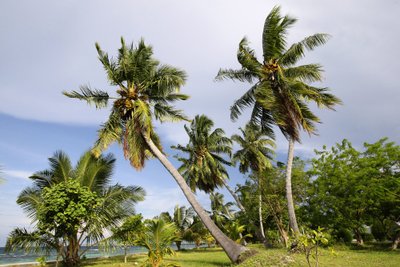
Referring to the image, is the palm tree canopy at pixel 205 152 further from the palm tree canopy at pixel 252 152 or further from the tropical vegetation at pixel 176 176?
the tropical vegetation at pixel 176 176

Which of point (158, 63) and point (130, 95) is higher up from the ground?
point (158, 63)

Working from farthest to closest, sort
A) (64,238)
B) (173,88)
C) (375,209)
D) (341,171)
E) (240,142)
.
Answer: (240,142)
(341,171)
(375,209)
(173,88)
(64,238)

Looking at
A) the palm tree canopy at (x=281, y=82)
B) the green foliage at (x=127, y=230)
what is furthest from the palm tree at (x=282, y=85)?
the green foliage at (x=127, y=230)

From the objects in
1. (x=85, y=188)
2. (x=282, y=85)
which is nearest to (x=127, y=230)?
(x=85, y=188)

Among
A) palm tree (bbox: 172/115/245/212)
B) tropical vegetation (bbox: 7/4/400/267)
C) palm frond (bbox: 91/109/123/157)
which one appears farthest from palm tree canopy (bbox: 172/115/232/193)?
palm frond (bbox: 91/109/123/157)

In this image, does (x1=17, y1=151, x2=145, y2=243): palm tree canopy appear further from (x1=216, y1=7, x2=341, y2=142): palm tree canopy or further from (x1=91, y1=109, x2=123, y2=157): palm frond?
(x1=216, y1=7, x2=341, y2=142): palm tree canopy

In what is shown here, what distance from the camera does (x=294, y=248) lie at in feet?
49.0

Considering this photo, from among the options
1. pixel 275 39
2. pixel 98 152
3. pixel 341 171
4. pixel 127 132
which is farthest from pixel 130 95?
pixel 341 171

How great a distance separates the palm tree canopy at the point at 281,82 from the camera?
17109 mm

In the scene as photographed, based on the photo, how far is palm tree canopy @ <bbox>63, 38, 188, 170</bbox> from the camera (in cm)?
1578

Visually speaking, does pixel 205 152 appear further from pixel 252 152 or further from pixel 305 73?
pixel 305 73

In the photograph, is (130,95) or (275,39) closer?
(130,95)

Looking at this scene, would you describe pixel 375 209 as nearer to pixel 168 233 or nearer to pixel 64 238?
pixel 168 233

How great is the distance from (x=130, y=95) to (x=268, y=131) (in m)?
8.21
